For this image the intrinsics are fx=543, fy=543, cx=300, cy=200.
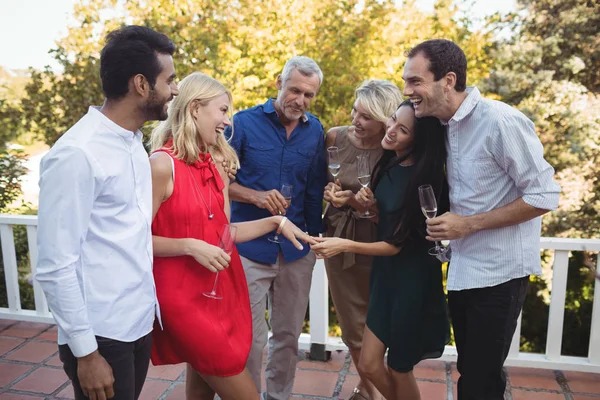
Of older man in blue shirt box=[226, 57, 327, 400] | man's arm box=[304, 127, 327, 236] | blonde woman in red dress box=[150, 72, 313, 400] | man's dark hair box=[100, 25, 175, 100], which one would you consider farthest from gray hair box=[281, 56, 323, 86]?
man's dark hair box=[100, 25, 175, 100]

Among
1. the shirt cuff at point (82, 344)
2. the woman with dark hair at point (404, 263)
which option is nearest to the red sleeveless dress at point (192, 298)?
the shirt cuff at point (82, 344)

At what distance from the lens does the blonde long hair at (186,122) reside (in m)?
2.15

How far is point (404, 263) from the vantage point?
2.51 metres

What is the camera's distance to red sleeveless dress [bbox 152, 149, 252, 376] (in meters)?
2.06

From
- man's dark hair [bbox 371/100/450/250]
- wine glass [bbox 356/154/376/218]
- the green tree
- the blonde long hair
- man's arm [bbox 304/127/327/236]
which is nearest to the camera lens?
the blonde long hair

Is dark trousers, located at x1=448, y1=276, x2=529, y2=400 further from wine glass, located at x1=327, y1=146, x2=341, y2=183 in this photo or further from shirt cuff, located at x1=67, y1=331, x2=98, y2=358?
shirt cuff, located at x1=67, y1=331, x2=98, y2=358

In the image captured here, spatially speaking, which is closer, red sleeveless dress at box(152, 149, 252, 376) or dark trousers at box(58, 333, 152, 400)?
dark trousers at box(58, 333, 152, 400)

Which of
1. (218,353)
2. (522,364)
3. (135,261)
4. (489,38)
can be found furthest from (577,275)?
(135,261)

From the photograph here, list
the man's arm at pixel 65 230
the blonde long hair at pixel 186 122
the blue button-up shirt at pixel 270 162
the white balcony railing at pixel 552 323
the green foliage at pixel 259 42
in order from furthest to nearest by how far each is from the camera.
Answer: the green foliage at pixel 259 42 < the white balcony railing at pixel 552 323 < the blue button-up shirt at pixel 270 162 < the blonde long hair at pixel 186 122 < the man's arm at pixel 65 230

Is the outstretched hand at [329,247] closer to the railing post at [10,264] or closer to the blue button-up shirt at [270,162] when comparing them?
the blue button-up shirt at [270,162]

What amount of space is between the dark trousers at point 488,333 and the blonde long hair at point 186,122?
1309mm

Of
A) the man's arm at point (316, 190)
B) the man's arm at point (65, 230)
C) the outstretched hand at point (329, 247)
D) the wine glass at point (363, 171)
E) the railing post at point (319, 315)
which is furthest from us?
the railing post at point (319, 315)

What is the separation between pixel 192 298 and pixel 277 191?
833 millimetres

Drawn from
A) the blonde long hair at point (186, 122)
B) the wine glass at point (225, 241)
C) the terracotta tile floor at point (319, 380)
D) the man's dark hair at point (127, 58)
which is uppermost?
the man's dark hair at point (127, 58)
